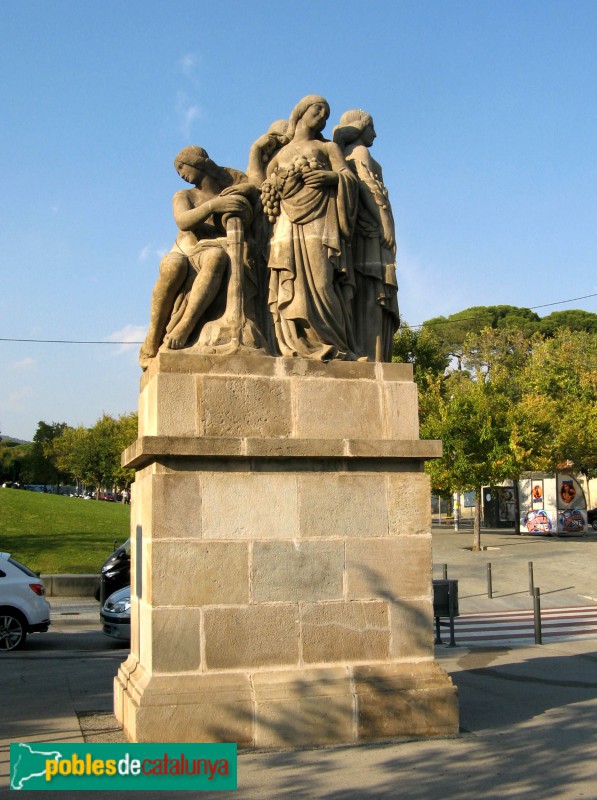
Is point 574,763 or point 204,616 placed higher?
point 204,616

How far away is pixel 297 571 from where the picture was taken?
7012mm

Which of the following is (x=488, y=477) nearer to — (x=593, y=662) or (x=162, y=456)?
(x=593, y=662)

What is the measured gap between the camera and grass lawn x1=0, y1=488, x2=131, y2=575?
917 inches

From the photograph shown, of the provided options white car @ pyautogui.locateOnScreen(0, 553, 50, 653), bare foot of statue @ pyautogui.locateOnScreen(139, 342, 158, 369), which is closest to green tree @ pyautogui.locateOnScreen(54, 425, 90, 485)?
white car @ pyautogui.locateOnScreen(0, 553, 50, 653)

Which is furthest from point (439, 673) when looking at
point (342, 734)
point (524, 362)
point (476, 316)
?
point (476, 316)

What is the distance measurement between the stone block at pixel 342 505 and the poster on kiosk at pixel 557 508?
3012 centimetres

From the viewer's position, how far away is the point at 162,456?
6.80 meters

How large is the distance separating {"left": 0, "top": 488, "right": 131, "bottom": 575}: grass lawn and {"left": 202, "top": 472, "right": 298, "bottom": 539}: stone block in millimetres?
16492

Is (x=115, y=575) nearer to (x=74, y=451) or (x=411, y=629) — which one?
(x=411, y=629)

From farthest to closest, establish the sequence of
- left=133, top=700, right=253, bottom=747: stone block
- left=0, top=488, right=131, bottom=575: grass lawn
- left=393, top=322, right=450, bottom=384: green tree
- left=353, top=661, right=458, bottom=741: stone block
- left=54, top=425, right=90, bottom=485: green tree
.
→ left=54, top=425, right=90, bottom=485: green tree → left=393, top=322, right=450, bottom=384: green tree → left=0, top=488, right=131, bottom=575: grass lawn → left=353, top=661, right=458, bottom=741: stone block → left=133, top=700, right=253, bottom=747: stone block

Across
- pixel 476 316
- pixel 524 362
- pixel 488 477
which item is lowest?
pixel 488 477

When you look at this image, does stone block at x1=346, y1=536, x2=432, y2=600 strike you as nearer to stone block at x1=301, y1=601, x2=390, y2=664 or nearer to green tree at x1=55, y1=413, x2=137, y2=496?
stone block at x1=301, y1=601, x2=390, y2=664

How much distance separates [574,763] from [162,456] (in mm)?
3762

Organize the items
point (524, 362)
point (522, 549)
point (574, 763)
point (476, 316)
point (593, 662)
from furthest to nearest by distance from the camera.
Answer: point (476, 316) → point (524, 362) → point (522, 549) → point (593, 662) → point (574, 763)
